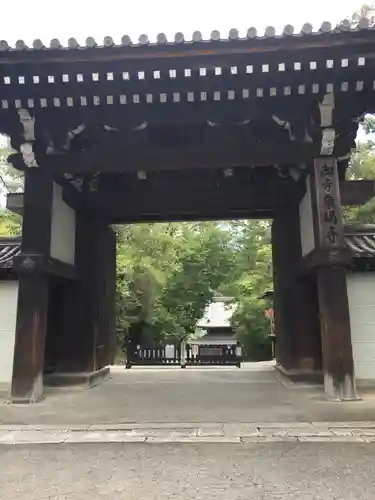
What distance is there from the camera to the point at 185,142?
23.2 ft

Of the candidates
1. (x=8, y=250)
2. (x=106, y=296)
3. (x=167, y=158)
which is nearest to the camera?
(x=167, y=158)

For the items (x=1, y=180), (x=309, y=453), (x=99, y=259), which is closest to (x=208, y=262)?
(x=1, y=180)

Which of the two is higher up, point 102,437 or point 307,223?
point 307,223

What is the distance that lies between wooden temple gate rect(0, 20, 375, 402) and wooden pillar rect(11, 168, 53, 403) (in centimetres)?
2

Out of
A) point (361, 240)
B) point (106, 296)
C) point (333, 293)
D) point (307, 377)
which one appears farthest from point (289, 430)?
point (106, 296)

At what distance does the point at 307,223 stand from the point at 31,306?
446cm

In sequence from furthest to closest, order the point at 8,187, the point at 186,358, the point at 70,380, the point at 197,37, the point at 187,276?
the point at 187,276 < the point at 8,187 < the point at 186,358 < the point at 70,380 < the point at 197,37

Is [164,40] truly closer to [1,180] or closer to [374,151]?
[374,151]

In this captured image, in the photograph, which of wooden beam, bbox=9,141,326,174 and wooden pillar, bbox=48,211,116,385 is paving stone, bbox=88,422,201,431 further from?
wooden beam, bbox=9,141,326,174

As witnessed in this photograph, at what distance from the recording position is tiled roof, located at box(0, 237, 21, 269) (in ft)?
24.8

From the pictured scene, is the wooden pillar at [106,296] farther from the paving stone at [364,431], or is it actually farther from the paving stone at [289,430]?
the paving stone at [364,431]

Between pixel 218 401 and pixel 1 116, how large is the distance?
5.00m

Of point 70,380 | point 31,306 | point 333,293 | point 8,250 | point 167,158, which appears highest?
point 167,158

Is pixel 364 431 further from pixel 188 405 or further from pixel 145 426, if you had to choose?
pixel 188 405
